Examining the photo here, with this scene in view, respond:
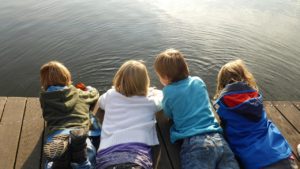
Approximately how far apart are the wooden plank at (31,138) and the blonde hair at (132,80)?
111 cm

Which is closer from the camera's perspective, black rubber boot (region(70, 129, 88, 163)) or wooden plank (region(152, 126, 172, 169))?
black rubber boot (region(70, 129, 88, 163))

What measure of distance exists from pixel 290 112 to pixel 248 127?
1426 mm

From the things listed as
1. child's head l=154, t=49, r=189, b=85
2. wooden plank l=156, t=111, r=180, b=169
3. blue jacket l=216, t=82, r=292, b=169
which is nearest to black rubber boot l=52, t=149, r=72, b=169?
wooden plank l=156, t=111, r=180, b=169

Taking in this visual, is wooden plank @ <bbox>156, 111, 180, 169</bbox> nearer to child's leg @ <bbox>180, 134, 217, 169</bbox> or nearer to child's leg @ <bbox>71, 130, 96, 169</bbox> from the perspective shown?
child's leg @ <bbox>180, 134, 217, 169</bbox>

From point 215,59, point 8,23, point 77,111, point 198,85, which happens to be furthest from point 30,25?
point 198,85

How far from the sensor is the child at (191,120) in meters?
2.87

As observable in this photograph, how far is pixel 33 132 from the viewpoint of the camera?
3514 mm

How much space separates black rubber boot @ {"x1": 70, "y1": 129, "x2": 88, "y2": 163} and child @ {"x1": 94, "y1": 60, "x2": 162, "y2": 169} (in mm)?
166

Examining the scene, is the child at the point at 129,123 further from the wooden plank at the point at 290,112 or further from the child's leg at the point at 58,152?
the wooden plank at the point at 290,112

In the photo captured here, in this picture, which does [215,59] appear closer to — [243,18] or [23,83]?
[243,18]

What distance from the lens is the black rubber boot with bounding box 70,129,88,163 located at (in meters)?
2.68

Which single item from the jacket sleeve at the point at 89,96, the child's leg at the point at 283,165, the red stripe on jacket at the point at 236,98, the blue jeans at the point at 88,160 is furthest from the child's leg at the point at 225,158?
the jacket sleeve at the point at 89,96

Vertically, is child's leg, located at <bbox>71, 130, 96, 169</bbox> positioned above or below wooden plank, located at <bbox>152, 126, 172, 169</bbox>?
above

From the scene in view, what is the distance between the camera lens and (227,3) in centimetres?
1038
